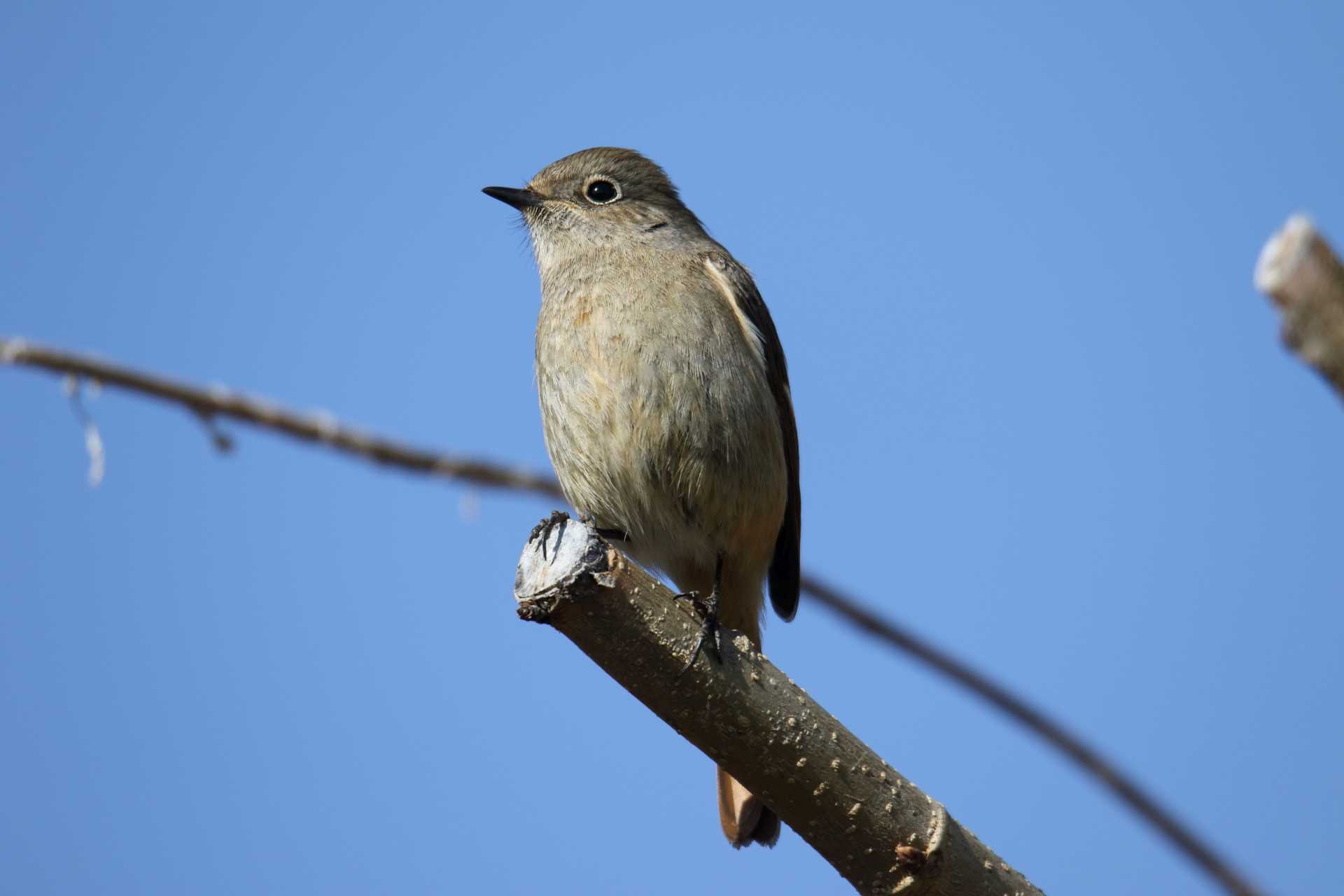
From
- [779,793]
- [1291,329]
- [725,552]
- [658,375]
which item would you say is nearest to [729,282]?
[658,375]

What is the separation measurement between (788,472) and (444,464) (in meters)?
2.66

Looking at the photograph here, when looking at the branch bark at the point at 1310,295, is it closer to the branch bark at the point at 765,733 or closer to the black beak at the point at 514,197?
the branch bark at the point at 765,733

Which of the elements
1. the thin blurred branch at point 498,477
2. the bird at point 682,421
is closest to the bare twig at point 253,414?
the thin blurred branch at point 498,477

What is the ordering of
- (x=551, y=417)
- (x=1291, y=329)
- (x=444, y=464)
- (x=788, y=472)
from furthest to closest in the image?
(x=788, y=472) < (x=551, y=417) < (x=444, y=464) < (x=1291, y=329)

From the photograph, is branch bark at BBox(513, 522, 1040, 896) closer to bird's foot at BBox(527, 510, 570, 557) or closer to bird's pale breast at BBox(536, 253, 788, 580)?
bird's foot at BBox(527, 510, 570, 557)

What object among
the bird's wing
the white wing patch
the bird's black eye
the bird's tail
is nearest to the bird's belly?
the white wing patch

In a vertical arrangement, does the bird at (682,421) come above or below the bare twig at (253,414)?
above

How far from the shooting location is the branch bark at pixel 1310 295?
1530mm

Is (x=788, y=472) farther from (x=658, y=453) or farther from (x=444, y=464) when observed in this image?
(x=444, y=464)

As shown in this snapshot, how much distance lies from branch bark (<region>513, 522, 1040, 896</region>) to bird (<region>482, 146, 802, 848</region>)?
1.08m

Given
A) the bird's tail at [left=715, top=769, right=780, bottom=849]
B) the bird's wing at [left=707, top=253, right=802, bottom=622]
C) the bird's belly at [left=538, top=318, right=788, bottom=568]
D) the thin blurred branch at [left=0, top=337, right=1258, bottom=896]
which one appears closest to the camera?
the thin blurred branch at [left=0, top=337, right=1258, bottom=896]

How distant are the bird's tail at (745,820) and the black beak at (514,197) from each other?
3307 mm

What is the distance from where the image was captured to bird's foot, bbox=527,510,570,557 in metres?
3.85

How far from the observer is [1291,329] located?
1.55 meters
